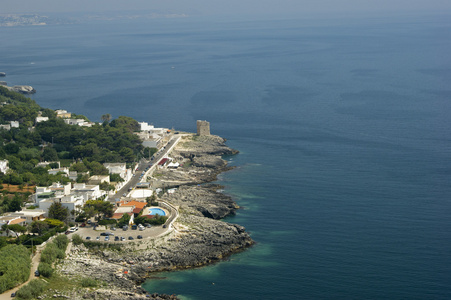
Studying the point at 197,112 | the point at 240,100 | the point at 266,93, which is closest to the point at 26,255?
the point at 197,112

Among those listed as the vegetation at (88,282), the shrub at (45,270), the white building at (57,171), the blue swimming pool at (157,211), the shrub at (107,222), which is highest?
the white building at (57,171)

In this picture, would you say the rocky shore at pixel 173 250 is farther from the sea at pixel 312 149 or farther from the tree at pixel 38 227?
the tree at pixel 38 227

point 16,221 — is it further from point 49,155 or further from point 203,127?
point 203,127

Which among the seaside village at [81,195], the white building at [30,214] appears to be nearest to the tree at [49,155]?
the seaside village at [81,195]

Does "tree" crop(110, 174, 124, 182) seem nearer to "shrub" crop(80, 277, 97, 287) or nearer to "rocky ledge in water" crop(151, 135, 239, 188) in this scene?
"rocky ledge in water" crop(151, 135, 239, 188)

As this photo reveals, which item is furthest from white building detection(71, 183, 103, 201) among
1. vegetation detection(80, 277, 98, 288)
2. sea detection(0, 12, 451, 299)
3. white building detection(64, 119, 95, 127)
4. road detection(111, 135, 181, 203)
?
white building detection(64, 119, 95, 127)
